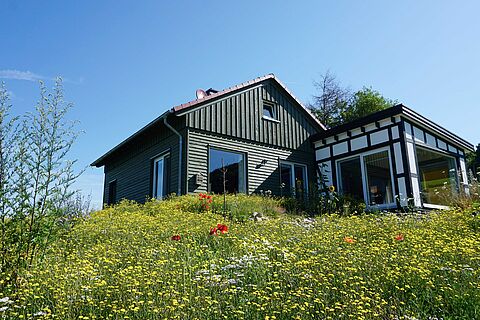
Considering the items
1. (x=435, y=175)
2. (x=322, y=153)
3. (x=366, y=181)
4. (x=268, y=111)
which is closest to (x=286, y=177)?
(x=322, y=153)

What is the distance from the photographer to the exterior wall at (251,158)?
10516 millimetres

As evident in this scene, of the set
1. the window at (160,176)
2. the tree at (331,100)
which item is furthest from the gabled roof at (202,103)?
the tree at (331,100)

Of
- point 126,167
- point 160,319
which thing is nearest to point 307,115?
point 126,167

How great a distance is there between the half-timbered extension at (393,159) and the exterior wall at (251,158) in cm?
106

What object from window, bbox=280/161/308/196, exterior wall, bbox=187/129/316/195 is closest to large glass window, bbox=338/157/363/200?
exterior wall, bbox=187/129/316/195

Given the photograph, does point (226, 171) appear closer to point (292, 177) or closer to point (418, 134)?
point (292, 177)

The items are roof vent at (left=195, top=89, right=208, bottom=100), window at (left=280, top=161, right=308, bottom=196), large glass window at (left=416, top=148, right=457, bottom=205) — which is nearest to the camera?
large glass window at (left=416, top=148, right=457, bottom=205)

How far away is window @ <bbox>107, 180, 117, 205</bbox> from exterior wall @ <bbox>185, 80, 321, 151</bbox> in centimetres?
717

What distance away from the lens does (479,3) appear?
790 cm

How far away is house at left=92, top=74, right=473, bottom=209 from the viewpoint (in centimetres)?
1051

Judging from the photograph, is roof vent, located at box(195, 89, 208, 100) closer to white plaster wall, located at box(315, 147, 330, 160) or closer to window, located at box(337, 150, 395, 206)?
white plaster wall, located at box(315, 147, 330, 160)

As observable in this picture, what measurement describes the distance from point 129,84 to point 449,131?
10.9 m

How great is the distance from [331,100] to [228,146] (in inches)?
718

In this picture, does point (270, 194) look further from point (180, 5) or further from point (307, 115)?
point (180, 5)
